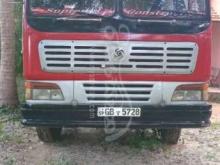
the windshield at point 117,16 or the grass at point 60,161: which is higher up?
the windshield at point 117,16

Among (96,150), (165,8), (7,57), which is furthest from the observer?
(7,57)

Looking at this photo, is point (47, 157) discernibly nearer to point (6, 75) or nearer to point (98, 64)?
point (98, 64)

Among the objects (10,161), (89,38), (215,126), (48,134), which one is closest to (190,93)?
(89,38)

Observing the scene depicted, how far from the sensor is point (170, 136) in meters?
8.67

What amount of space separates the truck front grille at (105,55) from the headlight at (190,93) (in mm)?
433

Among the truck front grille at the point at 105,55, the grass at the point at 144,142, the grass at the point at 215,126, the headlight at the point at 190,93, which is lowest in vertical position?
the grass at the point at 215,126

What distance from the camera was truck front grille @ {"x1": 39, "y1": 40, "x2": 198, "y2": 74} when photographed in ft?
23.0

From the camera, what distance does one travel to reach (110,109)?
7.06 meters

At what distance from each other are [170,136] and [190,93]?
1.64 m

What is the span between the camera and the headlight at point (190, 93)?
718cm

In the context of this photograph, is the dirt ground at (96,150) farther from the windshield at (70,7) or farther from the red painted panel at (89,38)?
the windshield at (70,7)

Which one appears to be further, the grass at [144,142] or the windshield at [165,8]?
the grass at [144,142]

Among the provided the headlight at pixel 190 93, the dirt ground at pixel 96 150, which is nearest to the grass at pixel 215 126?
the dirt ground at pixel 96 150

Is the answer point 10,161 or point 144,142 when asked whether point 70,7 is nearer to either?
point 10,161
